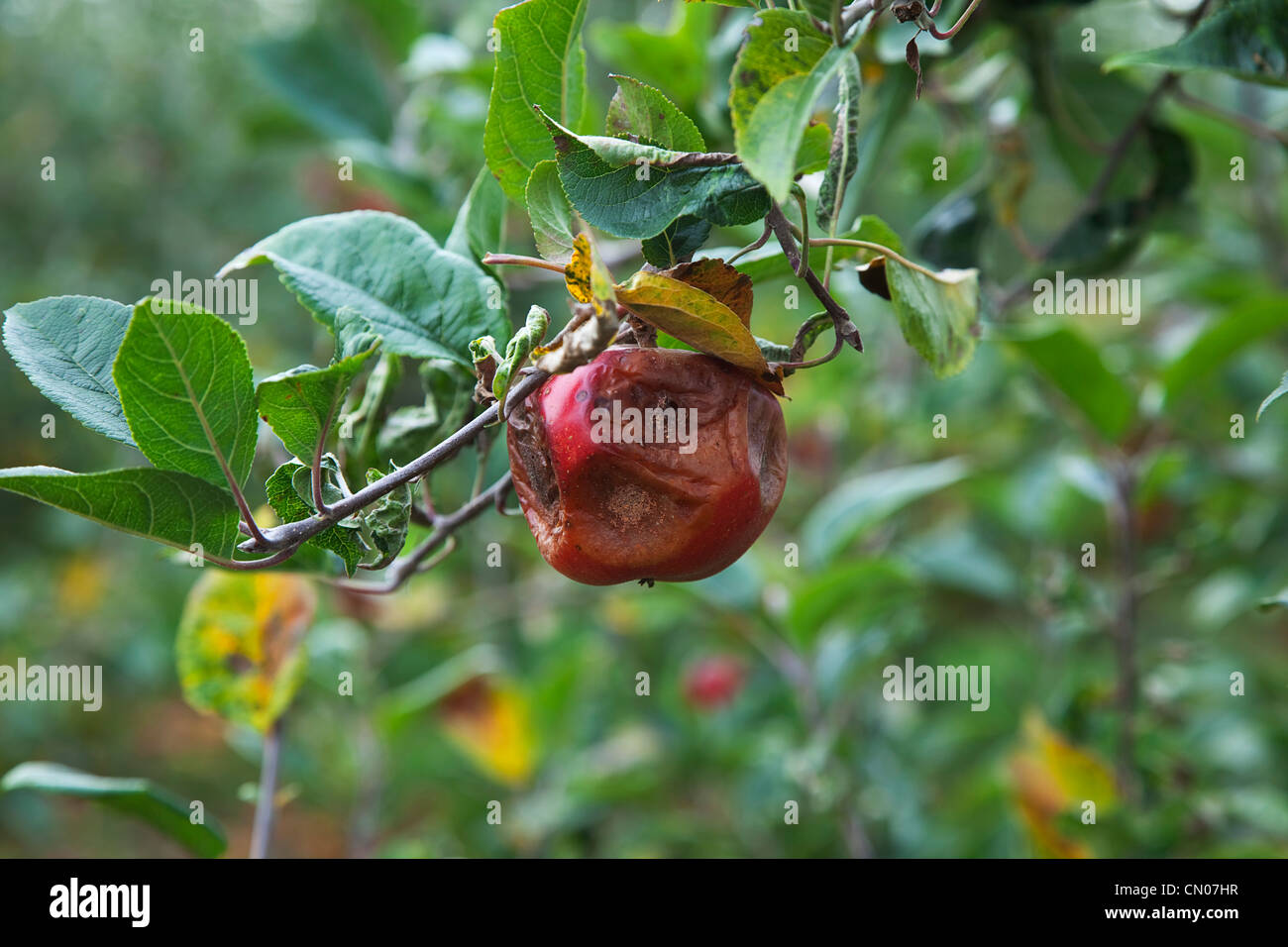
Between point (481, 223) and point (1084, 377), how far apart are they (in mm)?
768

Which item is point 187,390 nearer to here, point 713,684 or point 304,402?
point 304,402

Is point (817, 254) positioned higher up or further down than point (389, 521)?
higher up

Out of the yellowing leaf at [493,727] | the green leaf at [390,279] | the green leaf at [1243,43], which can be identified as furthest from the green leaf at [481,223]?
the yellowing leaf at [493,727]

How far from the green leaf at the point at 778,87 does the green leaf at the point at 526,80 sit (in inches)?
5.7

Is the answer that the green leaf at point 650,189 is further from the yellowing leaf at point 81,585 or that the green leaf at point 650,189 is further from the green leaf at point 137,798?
the yellowing leaf at point 81,585

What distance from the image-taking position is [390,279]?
682mm

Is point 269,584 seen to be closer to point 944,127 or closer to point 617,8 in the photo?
point 944,127

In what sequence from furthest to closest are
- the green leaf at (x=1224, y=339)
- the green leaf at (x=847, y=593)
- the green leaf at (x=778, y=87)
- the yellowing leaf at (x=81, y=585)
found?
the yellowing leaf at (x=81, y=585) → the green leaf at (x=847, y=593) → the green leaf at (x=1224, y=339) → the green leaf at (x=778, y=87)

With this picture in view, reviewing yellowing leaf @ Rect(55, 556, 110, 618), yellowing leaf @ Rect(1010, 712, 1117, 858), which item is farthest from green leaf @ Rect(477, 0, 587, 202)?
yellowing leaf @ Rect(55, 556, 110, 618)

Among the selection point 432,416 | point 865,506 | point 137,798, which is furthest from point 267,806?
point 865,506

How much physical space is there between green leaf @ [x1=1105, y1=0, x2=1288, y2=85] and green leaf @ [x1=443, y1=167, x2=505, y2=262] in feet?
1.51

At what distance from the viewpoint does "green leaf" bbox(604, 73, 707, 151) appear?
0.55 m

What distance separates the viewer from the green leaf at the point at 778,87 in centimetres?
46

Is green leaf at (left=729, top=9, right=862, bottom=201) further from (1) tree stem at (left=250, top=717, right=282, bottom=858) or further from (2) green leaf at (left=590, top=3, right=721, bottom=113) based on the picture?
(1) tree stem at (left=250, top=717, right=282, bottom=858)
